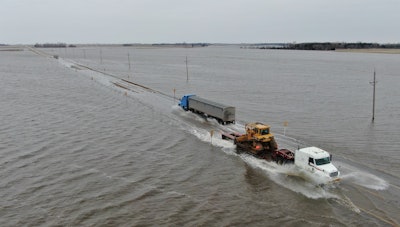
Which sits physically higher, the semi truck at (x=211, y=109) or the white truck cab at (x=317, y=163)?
the semi truck at (x=211, y=109)

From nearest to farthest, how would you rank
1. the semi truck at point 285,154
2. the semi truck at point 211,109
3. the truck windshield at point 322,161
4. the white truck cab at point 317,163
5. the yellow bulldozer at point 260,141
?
the white truck cab at point 317,163 < the semi truck at point 285,154 < the truck windshield at point 322,161 < the yellow bulldozer at point 260,141 < the semi truck at point 211,109

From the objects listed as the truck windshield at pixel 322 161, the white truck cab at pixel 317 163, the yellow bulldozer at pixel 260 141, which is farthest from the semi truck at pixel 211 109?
the truck windshield at pixel 322 161

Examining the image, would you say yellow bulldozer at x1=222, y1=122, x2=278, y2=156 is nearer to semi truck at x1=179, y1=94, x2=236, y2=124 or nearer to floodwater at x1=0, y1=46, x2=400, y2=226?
floodwater at x1=0, y1=46, x2=400, y2=226

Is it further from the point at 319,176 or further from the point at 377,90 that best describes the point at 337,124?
the point at 377,90

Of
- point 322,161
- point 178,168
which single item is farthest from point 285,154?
point 178,168

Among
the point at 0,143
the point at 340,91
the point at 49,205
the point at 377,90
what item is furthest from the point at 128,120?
the point at 377,90

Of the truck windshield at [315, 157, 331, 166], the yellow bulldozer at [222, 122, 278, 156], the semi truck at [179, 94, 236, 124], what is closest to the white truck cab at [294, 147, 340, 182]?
the truck windshield at [315, 157, 331, 166]

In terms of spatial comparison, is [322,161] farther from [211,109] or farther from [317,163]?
[211,109]

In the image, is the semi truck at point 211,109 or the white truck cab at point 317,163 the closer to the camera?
the white truck cab at point 317,163

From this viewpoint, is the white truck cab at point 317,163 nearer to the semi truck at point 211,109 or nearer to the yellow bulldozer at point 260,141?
the yellow bulldozer at point 260,141
